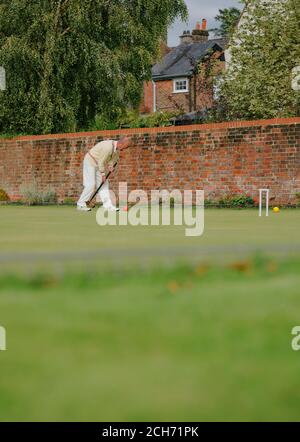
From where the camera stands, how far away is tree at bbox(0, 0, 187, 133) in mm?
24641

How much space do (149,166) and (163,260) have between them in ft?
50.6

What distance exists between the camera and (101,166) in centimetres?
1554

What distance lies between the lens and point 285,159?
19.1 meters

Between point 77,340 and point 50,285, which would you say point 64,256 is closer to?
point 50,285

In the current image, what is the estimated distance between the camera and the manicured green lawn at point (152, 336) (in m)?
2.57

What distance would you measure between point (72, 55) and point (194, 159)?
6313mm

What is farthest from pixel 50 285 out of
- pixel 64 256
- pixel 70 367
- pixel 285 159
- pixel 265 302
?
pixel 285 159

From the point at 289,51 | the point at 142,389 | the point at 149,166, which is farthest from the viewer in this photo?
the point at 289,51
